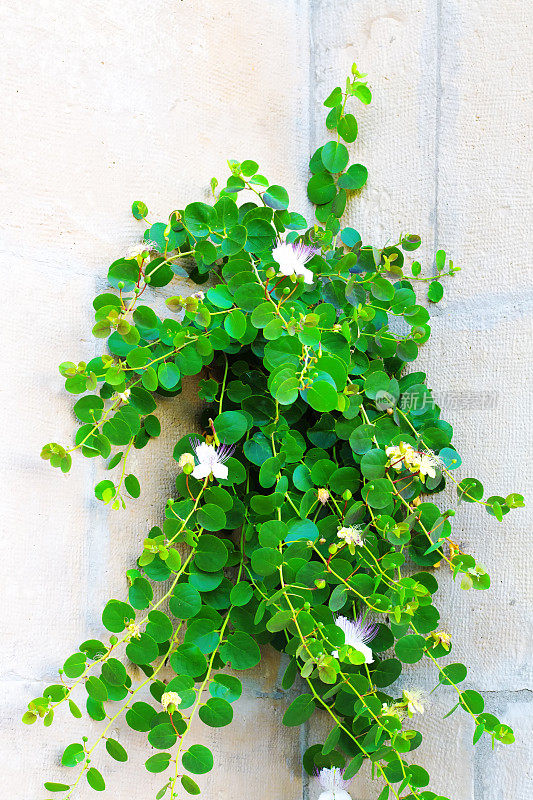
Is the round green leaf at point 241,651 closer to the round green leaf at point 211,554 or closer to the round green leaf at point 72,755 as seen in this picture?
the round green leaf at point 211,554

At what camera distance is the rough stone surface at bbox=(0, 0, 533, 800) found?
2.84 feet

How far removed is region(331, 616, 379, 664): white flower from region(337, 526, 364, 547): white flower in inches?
4.1

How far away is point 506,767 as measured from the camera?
940 mm

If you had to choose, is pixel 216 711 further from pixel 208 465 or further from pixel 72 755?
pixel 208 465

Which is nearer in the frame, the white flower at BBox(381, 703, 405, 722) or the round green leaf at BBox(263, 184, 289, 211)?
the white flower at BBox(381, 703, 405, 722)

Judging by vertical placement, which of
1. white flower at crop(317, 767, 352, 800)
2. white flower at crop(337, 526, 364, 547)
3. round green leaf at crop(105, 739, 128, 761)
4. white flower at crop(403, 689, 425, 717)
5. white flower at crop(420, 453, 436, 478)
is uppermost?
white flower at crop(420, 453, 436, 478)

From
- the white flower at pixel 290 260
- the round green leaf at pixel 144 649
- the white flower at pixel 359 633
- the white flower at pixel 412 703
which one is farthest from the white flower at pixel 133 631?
the white flower at pixel 290 260

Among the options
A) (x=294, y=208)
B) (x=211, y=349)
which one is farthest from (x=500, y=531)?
(x=294, y=208)

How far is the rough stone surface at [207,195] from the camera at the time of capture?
0.86 metres

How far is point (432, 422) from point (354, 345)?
6.0 inches

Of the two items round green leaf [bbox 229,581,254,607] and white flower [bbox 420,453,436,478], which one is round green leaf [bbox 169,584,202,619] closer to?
round green leaf [bbox 229,581,254,607]

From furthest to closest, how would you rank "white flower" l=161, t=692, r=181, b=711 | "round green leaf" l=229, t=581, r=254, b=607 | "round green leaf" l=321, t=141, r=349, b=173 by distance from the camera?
"round green leaf" l=321, t=141, r=349, b=173
"round green leaf" l=229, t=581, r=254, b=607
"white flower" l=161, t=692, r=181, b=711

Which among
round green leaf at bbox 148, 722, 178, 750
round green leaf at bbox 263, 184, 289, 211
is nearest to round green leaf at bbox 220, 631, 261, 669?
round green leaf at bbox 148, 722, 178, 750

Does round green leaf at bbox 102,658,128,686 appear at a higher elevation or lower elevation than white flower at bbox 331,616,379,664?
higher
